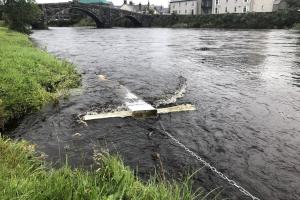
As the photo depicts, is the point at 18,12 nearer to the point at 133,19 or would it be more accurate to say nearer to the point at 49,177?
the point at 49,177

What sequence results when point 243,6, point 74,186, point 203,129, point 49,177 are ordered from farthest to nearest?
point 243,6 → point 203,129 → point 49,177 → point 74,186

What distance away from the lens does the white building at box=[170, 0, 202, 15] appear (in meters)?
127

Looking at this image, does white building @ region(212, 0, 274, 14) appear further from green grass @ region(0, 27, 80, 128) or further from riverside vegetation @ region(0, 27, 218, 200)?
riverside vegetation @ region(0, 27, 218, 200)

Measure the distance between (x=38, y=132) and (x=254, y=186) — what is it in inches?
262

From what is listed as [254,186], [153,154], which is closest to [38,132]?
[153,154]

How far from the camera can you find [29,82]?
13695 mm

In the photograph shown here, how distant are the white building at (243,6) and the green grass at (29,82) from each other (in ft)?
324

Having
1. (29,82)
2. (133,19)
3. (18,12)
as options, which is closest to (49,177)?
(29,82)

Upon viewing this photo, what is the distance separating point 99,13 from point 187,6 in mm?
41748

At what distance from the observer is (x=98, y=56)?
2853 cm

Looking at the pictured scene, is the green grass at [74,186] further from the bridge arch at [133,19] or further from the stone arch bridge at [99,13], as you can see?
the bridge arch at [133,19]

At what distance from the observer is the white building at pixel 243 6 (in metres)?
106

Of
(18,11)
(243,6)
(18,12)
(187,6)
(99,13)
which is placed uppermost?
(187,6)

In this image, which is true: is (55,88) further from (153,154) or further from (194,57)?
(194,57)
